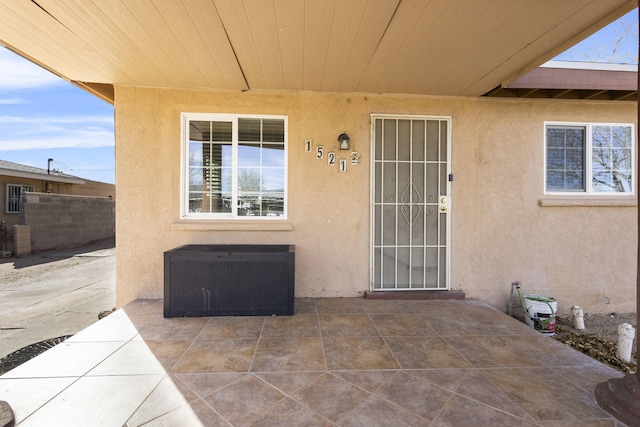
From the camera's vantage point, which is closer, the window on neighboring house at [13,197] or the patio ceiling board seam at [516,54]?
the patio ceiling board seam at [516,54]

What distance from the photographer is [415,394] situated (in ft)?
6.70

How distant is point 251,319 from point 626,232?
5384 mm

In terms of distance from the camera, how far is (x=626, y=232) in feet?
14.3

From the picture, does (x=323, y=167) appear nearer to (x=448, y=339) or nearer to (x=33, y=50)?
(x=448, y=339)

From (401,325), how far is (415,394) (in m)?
1.17

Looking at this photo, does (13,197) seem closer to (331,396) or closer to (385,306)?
(385,306)

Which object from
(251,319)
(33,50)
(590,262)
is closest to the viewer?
(33,50)

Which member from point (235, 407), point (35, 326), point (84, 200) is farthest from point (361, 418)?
point (84, 200)

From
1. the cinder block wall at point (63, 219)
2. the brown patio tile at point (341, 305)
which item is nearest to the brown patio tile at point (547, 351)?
the brown patio tile at point (341, 305)

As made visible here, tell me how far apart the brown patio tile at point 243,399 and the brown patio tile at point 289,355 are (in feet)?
0.69

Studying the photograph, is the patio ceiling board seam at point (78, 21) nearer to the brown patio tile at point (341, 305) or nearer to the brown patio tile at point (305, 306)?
the brown patio tile at point (305, 306)

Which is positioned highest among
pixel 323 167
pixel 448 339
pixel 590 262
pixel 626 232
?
pixel 323 167

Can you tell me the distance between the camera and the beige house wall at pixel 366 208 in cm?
389

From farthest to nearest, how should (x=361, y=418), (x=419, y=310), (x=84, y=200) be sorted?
(x=84, y=200)
(x=419, y=310)
(x=361, y=418)
